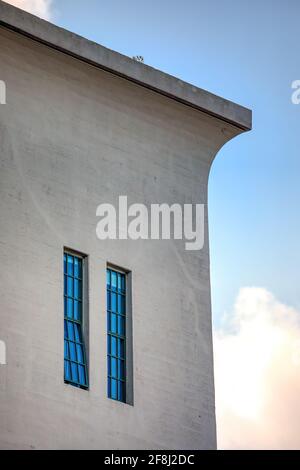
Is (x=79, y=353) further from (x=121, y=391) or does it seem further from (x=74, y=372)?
(x=121, y=391)

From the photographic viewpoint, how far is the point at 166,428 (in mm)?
53188

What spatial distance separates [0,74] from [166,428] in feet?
29.5

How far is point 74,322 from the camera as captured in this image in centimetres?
5250

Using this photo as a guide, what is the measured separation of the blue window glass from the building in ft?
0.11

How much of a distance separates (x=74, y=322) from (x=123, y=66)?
625 cm

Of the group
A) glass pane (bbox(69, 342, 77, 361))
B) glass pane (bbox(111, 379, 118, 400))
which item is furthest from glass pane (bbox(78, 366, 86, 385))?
glass pane (bbox(111, 379, 118, 400))

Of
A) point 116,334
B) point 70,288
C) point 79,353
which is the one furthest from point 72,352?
point 116,334

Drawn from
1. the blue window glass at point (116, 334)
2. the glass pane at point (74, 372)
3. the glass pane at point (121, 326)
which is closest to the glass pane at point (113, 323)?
the blue window glass at point (116, 334)

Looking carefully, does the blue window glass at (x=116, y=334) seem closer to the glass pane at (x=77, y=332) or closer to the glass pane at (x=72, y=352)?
the glass pane at (x=77, y=332)

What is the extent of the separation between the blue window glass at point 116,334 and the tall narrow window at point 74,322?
32.9 inches

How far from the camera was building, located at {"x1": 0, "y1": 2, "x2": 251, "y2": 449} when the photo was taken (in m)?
51.1

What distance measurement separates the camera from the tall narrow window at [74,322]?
52.0 m
